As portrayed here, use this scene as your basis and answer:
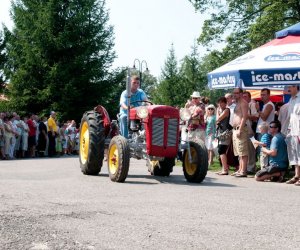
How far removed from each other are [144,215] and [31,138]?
1644 centimetres

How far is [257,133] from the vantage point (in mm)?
12727

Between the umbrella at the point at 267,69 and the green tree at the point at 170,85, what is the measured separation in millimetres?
41455

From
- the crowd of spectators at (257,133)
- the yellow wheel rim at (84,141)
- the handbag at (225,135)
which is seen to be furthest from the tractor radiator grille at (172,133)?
the handbag at (225,135)

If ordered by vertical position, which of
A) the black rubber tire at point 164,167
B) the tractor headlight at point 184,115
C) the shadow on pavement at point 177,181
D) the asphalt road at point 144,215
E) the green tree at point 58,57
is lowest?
the asphalt road at point 144,215

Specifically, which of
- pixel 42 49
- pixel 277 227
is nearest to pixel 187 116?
pixel 277 227

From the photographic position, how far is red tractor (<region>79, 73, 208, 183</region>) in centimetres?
996

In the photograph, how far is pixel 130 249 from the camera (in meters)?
4.70

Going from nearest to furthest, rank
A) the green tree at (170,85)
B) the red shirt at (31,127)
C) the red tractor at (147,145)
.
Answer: the red tractor at (147,145) → the red shirt at (31,127) → the green tree at (170,85)

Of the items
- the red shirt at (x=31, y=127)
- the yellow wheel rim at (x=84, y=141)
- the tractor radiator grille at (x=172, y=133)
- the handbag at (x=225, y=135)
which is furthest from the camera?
the red shirt at (x=31, y=127)

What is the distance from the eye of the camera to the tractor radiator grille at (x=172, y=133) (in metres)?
10.4

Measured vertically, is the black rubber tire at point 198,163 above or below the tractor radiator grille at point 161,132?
below

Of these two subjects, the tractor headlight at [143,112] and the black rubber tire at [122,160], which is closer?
the black rubber tire at [122,160]

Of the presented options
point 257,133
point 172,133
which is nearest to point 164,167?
point 172,133

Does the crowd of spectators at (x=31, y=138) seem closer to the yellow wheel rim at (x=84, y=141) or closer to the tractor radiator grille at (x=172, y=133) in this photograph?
the yellow wheel rim at (x=84, y=141)
